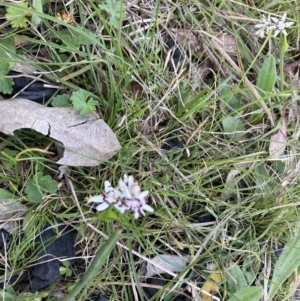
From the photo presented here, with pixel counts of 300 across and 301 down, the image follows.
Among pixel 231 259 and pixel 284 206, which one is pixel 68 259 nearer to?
pixel 231 259

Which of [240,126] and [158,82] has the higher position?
[158,82]

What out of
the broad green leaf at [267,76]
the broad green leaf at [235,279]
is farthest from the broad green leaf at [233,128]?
the broad green leaf at [235,279]

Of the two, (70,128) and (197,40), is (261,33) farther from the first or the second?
(70,128)

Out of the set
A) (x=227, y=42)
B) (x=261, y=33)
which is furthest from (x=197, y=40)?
(x=261, y=33)

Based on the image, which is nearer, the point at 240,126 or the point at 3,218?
the point at 3,218

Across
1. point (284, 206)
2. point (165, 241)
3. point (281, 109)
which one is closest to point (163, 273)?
point (165, 241)

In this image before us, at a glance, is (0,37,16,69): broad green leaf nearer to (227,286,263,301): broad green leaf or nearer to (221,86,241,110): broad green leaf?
(221,86,241,110): broad green leaf

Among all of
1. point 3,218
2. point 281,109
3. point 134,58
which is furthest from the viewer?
point 281,109

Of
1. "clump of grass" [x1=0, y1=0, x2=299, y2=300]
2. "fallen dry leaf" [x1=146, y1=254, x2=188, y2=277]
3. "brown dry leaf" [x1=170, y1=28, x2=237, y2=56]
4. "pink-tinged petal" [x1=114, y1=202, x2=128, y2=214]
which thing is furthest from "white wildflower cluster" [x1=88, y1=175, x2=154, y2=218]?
"brown dry leaf" [x1=170, y1=28, x2=237, y2=56]
